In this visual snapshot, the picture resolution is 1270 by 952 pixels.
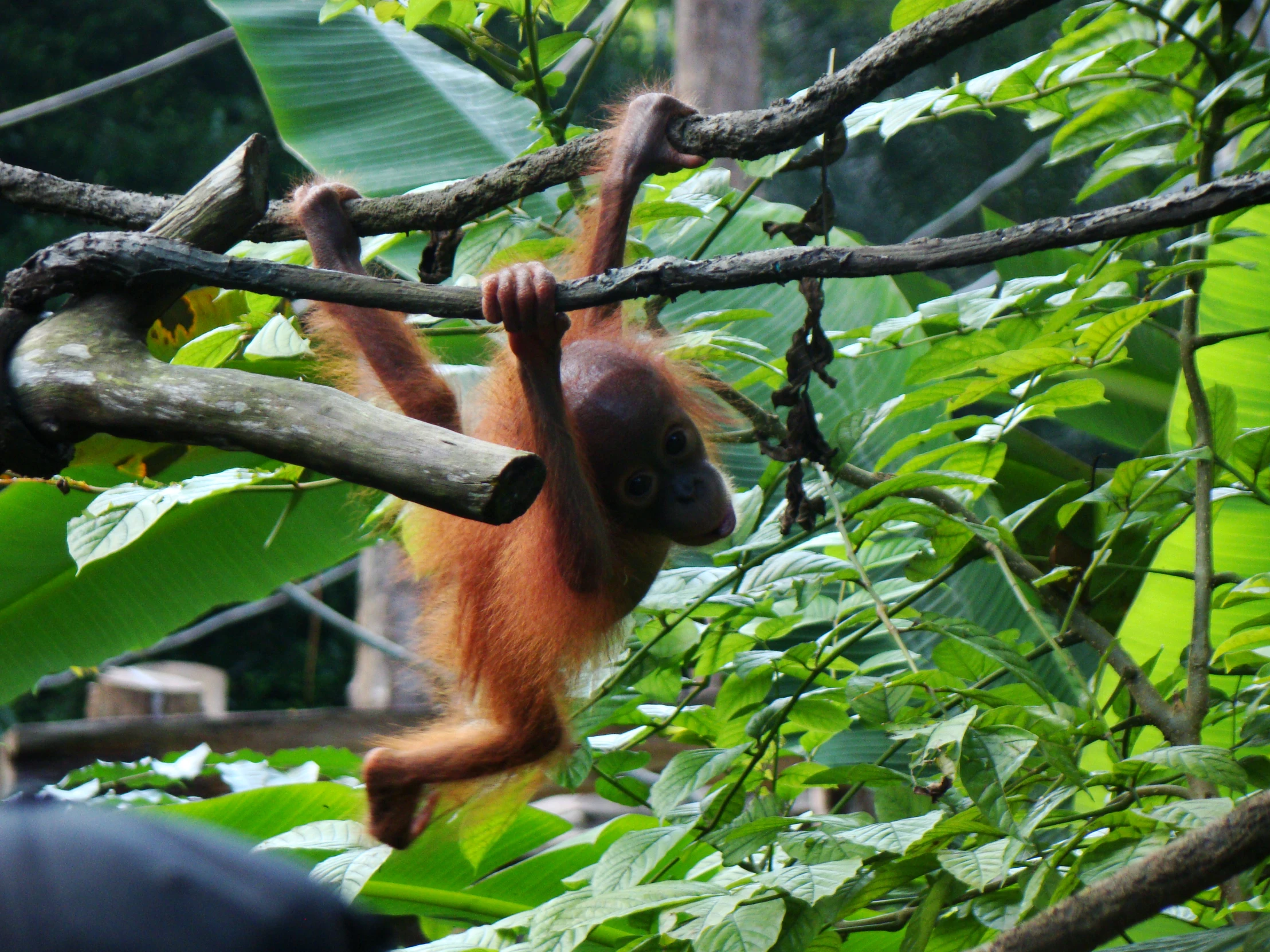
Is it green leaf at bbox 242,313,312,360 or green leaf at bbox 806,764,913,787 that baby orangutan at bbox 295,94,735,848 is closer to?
green leaf at bbox 242,313,312,360

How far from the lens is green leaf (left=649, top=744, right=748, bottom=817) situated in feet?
4.27

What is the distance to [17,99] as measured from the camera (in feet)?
36.0

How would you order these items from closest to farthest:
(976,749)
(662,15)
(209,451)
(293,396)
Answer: (293,396)
(976,749)
(209,451)
(662,15)

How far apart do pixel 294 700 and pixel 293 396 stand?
10.2m

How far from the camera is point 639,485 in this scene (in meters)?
1.82

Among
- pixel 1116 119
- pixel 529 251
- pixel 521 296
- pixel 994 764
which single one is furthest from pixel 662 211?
pixel 994 764

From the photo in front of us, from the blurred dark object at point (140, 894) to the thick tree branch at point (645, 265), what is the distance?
507 mm

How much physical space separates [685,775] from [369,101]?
2359mm

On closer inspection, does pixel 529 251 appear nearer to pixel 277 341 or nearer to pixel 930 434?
pixel 277 341

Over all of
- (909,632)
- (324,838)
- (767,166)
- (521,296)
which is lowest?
(324,838)

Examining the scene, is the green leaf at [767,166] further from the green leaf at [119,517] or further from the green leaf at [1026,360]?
the green leaf at [119,517]

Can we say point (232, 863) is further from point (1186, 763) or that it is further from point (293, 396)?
point (1186, 763)

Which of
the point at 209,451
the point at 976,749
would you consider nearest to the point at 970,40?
the point at 976,749

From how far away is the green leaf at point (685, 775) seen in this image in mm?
1301
